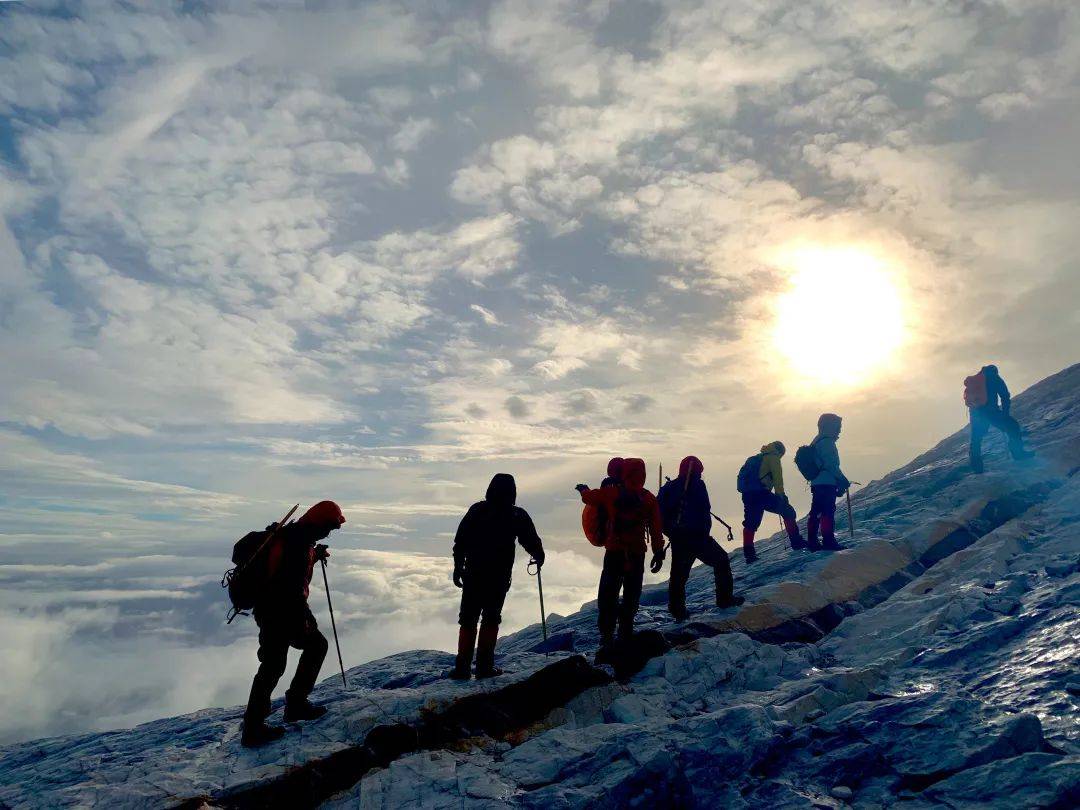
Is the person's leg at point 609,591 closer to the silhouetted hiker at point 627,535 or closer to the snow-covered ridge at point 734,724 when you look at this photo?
the silhouetted hiker at point 627,535

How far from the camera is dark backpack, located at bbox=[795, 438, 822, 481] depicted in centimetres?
1519

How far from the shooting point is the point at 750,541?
1655 cm

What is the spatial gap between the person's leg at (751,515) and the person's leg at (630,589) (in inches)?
223

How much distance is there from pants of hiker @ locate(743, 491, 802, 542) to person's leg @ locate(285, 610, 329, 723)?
1045cm

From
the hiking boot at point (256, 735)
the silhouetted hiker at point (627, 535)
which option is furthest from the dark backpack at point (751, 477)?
the hiking boot at point (256, 735)

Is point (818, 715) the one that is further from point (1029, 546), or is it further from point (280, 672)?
point (1029, 546)

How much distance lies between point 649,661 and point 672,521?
2872mm

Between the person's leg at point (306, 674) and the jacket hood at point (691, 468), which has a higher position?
the jacket hood at point (691, 468)

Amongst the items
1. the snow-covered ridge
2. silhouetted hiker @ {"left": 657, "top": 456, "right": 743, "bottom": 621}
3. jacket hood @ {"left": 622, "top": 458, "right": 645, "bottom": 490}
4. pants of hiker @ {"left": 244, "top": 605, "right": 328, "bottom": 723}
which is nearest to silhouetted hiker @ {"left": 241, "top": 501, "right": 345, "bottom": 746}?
pants of hiker @ {"left": 244, "top": 605, "right": 328, "bottom": 723}

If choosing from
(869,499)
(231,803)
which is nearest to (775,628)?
(231,803)

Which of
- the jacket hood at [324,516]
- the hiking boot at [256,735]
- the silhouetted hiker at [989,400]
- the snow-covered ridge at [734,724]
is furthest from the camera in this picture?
the silhouetted hiker at [989,400]

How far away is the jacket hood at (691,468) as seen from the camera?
12.5m

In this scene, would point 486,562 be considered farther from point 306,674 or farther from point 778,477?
point 778,477

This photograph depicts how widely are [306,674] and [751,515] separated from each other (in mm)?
10915
